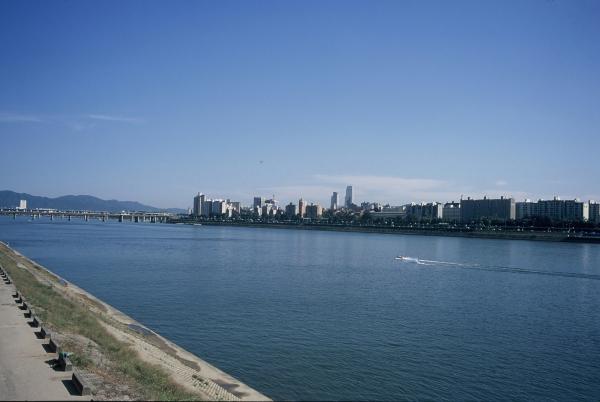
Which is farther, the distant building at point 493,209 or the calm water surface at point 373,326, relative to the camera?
the distant building at point 493,209

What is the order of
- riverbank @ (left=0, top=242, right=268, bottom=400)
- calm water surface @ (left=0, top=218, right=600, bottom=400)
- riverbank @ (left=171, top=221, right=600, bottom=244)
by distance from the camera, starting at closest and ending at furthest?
riverbank @ (left=0, top=242, right=268, bottom=400), calm water surface @ (left=0, top=218, right=600, bottom=400), riverbank @ (left=171, top=221, right=600, bottom=244)

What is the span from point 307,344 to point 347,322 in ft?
13.0

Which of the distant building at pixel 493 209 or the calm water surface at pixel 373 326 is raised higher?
the distant building at pixel 493 209

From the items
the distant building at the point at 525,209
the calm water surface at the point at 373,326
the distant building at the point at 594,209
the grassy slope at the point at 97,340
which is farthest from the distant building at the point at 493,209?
the grassy slope at the point at 97,340

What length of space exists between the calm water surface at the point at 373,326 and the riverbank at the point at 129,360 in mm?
1044

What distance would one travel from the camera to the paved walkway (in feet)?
26.8

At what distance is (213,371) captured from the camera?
43.8ft

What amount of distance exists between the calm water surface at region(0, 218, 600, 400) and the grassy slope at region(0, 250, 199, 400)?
9.62 ft

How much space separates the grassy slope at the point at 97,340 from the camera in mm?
9883

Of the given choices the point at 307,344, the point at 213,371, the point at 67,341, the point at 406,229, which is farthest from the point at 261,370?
the point at 406,229

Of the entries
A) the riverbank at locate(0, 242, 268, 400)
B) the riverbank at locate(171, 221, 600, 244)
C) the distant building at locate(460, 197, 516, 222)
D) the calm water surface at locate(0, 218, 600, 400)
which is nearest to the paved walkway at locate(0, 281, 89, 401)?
the riverbank at locate(0, 242, 268, 400)

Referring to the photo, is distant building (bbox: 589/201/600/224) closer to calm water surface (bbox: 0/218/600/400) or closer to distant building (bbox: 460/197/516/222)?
distant building (bbox: 460/197/516/222)

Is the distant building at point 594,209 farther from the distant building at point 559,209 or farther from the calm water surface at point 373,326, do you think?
the calm water surface at point 373,326

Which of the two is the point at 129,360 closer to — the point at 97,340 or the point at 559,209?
the point at 97,340
